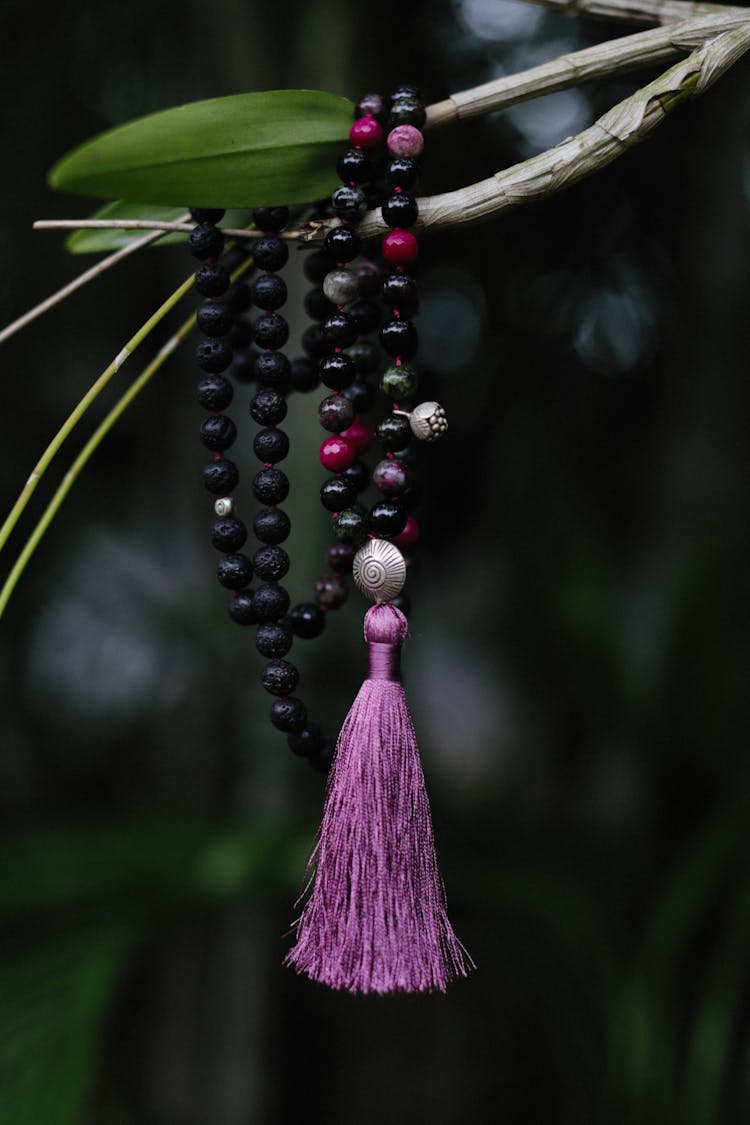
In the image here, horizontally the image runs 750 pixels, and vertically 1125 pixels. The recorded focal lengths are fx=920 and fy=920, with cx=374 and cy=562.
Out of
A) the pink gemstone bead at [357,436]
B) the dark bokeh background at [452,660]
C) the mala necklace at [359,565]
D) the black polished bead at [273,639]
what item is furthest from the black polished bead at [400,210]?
the dark bokeh background at [452,660]

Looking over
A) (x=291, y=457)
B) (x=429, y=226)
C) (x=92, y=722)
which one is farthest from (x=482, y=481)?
(x=429, y=226)

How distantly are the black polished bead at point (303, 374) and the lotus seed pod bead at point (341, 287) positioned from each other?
9 cm

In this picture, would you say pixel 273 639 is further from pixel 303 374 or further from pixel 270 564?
pixel 303 374

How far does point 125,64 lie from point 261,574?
1.10 m

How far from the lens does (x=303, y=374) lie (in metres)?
0.54

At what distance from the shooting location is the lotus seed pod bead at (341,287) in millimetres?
446

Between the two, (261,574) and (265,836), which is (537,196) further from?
(265,836)

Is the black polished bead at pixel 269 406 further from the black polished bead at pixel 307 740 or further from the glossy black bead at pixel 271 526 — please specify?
the black polished bead at pixel 307 740

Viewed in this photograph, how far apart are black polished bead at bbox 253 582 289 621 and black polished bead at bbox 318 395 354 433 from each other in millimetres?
85

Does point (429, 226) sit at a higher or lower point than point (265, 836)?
higher

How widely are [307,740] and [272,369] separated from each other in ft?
0.62

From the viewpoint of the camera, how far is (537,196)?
43cm

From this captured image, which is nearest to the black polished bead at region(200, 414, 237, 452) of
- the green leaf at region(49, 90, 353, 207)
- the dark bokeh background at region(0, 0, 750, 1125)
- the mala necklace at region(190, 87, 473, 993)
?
the mala necklace at region(190, 87, 473, 993)

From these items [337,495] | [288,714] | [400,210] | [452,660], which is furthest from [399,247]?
[452,660]
